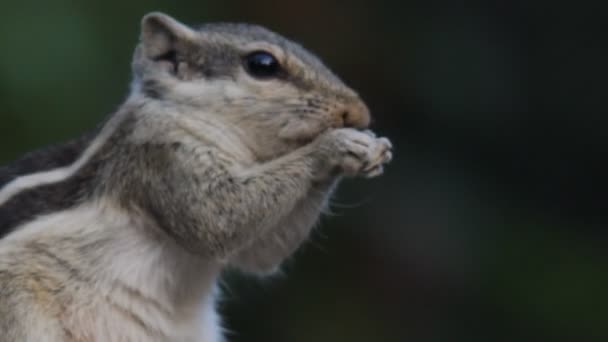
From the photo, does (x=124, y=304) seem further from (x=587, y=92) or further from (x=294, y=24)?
(x=587, y=92)

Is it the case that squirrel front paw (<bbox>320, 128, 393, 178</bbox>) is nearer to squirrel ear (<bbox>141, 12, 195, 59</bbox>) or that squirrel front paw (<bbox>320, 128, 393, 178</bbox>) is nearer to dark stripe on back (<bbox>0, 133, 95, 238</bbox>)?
squirrel ear (<bbox>141, 12, 195, 59</bbox>)

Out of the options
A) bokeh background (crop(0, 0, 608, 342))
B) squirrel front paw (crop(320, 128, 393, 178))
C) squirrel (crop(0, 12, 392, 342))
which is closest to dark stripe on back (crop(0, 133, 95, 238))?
squirrel (crop(0, 12, 392, 342))

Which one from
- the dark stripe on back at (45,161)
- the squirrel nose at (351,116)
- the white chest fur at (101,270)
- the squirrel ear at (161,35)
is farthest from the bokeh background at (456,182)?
the squirrel nose at (351,116)

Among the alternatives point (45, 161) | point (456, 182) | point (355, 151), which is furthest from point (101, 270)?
point (456, 182)

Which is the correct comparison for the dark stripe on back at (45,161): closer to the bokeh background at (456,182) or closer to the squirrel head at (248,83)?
the squirrel head at (248,83)

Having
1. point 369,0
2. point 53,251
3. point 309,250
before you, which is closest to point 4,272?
point 53,251
